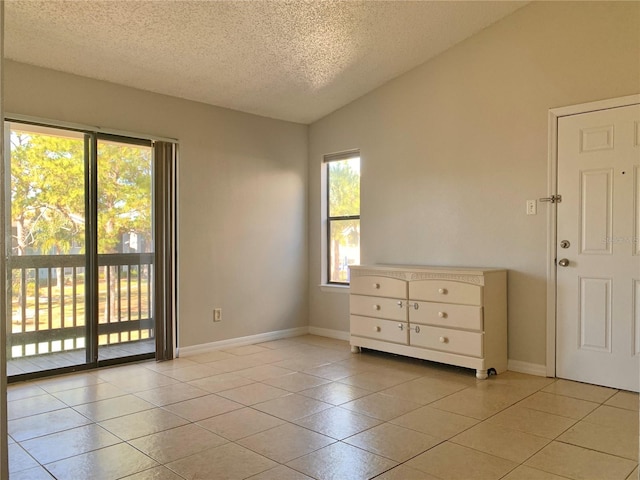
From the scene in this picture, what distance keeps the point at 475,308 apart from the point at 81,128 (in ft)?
11.3

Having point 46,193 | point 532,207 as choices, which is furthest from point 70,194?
point 532,207

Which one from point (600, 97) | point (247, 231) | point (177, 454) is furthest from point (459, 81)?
point (177, 454)

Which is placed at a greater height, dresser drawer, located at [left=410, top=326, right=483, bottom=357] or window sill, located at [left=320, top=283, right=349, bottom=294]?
window sill, located at [left=320, top=283, right=349, bottom=294]

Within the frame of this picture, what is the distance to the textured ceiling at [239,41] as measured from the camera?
3258 mm

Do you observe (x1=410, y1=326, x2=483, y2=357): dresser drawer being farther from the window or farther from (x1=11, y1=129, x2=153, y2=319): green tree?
(x1=11, y1=129, x2=153, y2=319): green tree

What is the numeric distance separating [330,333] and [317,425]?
2.63 m

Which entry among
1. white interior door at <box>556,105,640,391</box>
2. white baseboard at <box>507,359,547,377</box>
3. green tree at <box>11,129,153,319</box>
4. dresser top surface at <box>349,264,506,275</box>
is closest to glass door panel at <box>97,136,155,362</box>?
green tree at <box>11,129,153,319</box>

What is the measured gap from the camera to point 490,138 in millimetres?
4137

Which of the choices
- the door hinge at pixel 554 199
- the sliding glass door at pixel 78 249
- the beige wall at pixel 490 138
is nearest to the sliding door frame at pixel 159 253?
the sliding glass door at pixel 78 249

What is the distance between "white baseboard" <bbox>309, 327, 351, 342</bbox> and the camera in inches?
209

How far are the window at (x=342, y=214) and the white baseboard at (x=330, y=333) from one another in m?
0.55

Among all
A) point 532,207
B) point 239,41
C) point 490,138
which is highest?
point 239,41

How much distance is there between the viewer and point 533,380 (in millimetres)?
3715

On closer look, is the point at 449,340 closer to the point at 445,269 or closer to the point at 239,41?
the point at 445,269
